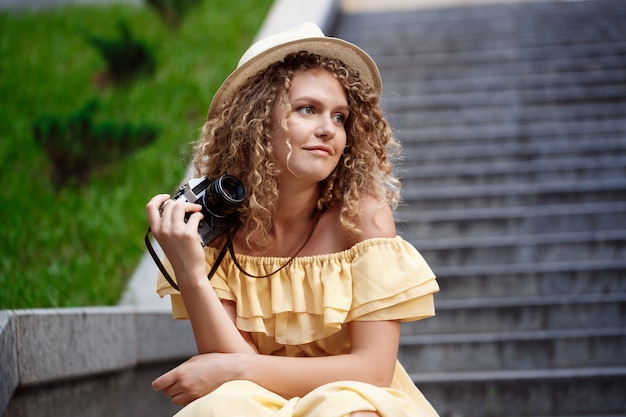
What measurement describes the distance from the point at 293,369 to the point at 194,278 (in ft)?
1.14

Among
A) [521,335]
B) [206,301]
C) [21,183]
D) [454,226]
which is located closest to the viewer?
[206,301]

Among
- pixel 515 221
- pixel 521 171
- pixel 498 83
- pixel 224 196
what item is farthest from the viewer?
pixel 498 83

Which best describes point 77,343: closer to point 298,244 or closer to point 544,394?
point 298,244

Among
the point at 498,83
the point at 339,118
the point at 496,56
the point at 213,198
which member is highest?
the point at 496,56

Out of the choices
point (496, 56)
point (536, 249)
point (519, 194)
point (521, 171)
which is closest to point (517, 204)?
point (519, 194)

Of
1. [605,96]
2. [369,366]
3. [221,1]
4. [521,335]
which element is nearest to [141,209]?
[521,335]

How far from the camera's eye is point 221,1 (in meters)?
9.95

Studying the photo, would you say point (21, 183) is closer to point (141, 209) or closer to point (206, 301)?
point (141, 209)

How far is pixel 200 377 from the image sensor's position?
2.07 meters

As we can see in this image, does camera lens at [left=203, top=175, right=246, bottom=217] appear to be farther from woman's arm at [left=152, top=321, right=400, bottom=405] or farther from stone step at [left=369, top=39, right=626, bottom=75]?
stone step at [left=369, top=39, right=626, bottom=75]

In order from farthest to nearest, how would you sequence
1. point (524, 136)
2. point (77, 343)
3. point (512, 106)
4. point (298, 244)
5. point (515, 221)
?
point (512, 106) < point (524, 136) < point (515, 221) < point (77, 343) < point (298, 244)

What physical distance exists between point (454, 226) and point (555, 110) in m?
1.83

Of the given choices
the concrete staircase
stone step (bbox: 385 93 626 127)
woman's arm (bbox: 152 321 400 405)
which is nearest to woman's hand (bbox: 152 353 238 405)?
woman's arm (bbox: 152 321 400 405)

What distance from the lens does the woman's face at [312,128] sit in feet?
7.46
